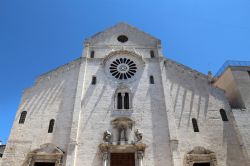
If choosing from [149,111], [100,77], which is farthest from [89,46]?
[149,111]

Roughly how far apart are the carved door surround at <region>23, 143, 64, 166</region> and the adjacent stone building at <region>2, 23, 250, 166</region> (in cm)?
6

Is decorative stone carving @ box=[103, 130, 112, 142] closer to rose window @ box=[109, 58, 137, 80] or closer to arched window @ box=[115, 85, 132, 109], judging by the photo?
arched window @ box=[115, 85, 132, 109]

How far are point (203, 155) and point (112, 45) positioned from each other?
37.2ft

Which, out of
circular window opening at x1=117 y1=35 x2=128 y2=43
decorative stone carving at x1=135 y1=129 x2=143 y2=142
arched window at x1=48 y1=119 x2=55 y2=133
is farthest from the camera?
Result: circular window opening at x1=117 y1=35 x2=128 y2=43

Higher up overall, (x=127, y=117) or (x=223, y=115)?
(x=223, y=115)

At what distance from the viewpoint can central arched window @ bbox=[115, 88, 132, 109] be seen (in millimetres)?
17202

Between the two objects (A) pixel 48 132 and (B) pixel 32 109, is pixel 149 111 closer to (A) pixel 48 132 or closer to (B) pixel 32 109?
(A) pixel 48 132

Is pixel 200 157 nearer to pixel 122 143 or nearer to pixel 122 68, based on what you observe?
pixel 122 143

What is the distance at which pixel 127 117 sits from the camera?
16.3 m

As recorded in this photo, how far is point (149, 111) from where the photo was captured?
1686cm

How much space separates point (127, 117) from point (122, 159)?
284cm

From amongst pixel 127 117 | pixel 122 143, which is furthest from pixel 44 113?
pixel 122 143

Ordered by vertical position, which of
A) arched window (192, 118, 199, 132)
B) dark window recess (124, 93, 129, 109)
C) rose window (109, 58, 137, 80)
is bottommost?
arched window (192, 118, 199, 132)

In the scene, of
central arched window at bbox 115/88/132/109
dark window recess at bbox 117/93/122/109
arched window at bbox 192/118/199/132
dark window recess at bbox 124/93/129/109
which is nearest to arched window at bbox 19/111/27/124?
central arched window at bbox 115/88/132/109
